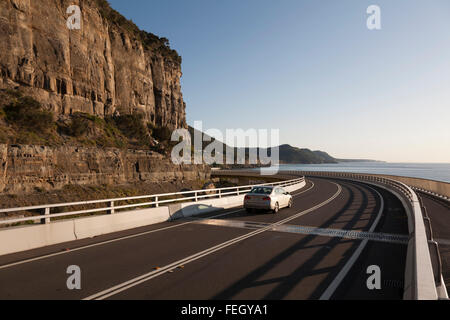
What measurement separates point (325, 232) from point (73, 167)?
28.8m

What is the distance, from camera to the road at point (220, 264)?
18.0 feet

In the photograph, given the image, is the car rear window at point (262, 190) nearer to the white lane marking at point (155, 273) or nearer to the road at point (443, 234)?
the white lane marking at point (155, 273)

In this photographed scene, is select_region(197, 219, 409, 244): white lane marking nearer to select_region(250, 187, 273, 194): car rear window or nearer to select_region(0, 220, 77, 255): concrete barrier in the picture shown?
select_region(250, 187, 273, 194): car rear window

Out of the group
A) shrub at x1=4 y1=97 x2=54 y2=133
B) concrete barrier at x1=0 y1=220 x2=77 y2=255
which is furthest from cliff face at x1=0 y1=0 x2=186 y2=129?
concrete barrier at x1=0 y1=220 x2=77 y2=255

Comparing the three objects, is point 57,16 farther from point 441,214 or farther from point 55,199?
point 441,214

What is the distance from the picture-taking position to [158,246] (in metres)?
9.09

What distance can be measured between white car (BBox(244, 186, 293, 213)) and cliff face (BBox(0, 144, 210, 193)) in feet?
70.3

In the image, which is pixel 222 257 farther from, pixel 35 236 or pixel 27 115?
pixel 27 115

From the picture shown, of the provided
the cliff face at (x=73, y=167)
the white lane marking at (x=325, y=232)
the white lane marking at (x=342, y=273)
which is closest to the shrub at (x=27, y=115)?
the cliff face at (x=73, y=167)

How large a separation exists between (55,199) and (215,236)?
22741 millimetres

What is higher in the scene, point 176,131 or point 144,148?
point 176,131

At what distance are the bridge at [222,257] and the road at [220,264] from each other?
0.08 feet

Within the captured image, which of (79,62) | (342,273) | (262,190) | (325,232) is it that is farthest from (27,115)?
(342,273)
